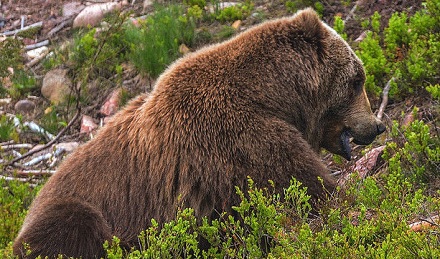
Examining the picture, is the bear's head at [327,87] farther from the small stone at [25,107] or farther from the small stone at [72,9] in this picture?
the small stone at [72,9]

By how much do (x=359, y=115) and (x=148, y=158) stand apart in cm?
163

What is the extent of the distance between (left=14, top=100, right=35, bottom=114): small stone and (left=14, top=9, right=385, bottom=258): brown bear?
5.58 metres

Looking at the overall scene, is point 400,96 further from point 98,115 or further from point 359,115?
point 98,115

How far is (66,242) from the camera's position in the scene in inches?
193

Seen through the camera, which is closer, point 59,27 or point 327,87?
point 327,87

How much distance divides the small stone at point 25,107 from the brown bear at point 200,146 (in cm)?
558

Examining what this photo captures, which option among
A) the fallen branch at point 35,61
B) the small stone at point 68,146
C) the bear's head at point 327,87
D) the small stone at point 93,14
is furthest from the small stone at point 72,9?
the bear's head at point 327,87

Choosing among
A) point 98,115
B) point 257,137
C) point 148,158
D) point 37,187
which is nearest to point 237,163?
point 257,137

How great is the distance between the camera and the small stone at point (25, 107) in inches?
428

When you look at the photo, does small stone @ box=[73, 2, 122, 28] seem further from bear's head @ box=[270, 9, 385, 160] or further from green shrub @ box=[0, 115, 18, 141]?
A: bear's head @ box=[270, 9, 385, 160]

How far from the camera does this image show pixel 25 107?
10.9 metres

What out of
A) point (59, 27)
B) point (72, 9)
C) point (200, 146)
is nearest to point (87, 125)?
point (59, 27)

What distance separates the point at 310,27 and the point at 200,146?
1.21 metres

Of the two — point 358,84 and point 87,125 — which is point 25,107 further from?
point 358,84
